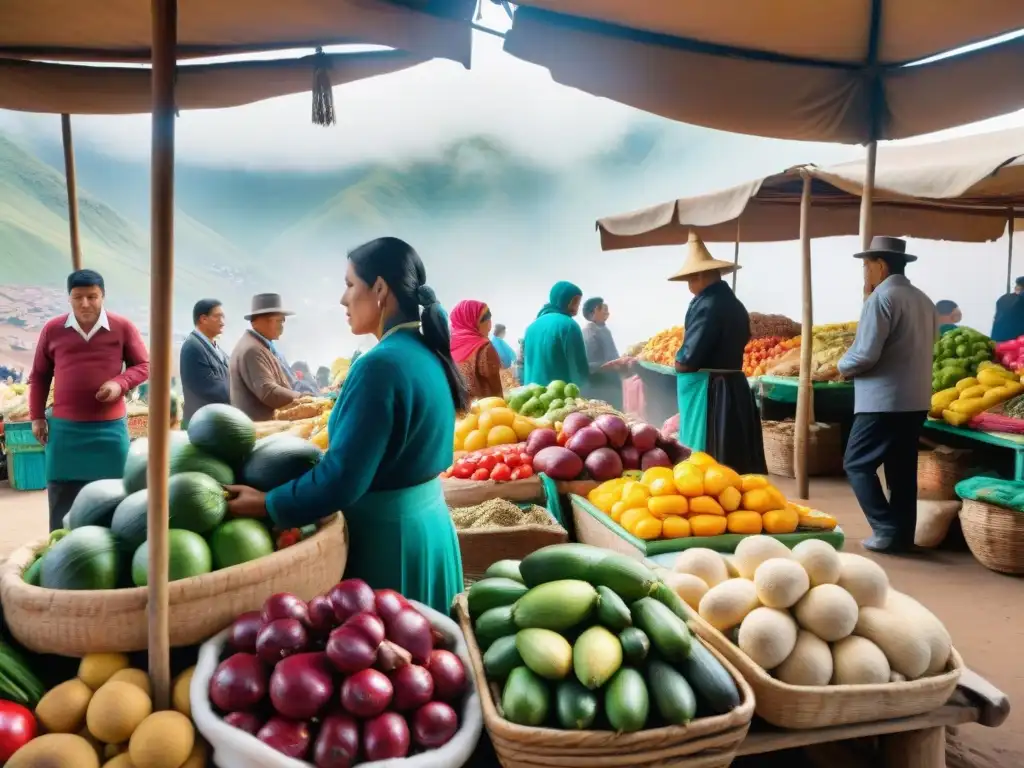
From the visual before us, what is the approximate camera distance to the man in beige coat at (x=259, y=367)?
14.8 ft

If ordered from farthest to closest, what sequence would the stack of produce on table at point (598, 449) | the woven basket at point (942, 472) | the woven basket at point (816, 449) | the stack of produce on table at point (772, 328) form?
the stack of produce on table at point (772, 328)
the woven basket at point (816, 449)
the woven basket at point (942, 472)
the stack of produce on table at point (598, 449)

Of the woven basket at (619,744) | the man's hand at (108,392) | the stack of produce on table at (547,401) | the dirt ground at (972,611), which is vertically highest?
the man's hand at (108,392)

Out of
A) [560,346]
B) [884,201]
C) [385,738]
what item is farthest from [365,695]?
[884,201]

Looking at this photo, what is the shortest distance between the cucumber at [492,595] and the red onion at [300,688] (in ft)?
1.53

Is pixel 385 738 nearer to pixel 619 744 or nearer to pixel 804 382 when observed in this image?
pixel 619 744

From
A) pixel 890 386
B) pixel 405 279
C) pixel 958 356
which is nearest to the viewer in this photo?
pixel 405 279

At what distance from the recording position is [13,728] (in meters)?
1.25

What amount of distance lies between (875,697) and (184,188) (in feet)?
67.9

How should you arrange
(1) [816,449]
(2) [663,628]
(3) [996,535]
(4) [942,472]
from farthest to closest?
(1) [816,449]
(4) [942,472]
(3) [996,535]
(2) [663,628]

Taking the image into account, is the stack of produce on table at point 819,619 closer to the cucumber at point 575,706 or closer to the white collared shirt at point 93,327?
the cucumber at point 575,706

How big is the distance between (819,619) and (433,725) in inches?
37.7

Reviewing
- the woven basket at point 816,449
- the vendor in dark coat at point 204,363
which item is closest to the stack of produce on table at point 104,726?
the vendor in dark coat at point 204,363

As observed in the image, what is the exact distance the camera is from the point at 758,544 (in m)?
1.91

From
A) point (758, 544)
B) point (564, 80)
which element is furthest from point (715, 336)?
point (758, 544)
